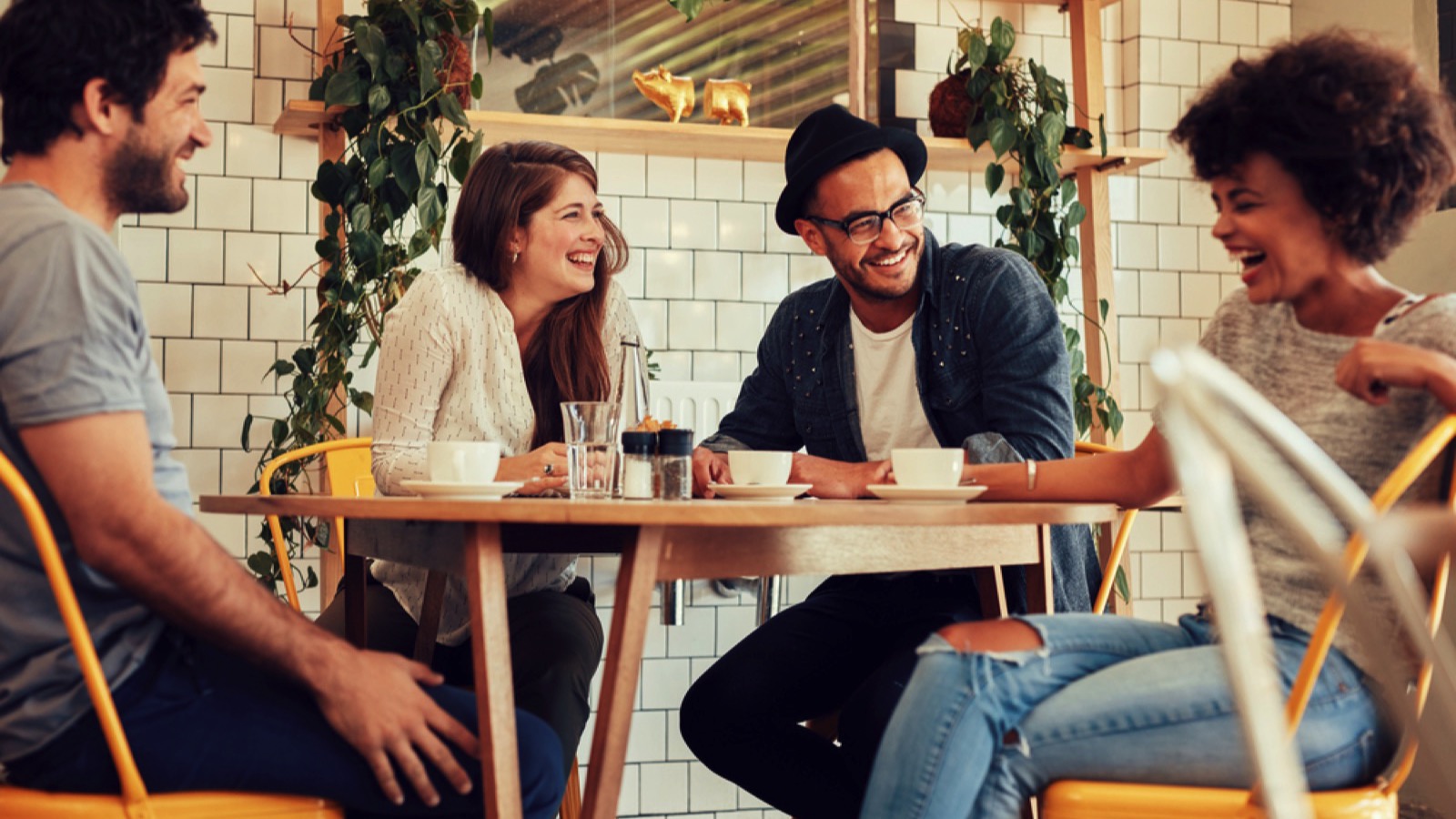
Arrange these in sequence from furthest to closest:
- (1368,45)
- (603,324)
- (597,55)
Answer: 1. (597,55)
2. (603,324)
3. (1368,45)

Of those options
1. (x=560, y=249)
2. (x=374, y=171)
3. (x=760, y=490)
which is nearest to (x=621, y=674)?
(x=760, y=490)

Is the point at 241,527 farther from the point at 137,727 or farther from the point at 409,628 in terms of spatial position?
the point at 137,727

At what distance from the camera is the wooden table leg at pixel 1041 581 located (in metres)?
1.88

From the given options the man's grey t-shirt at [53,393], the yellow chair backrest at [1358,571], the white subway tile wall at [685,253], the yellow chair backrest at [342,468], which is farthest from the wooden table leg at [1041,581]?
the white subway tile wall at [685,253]

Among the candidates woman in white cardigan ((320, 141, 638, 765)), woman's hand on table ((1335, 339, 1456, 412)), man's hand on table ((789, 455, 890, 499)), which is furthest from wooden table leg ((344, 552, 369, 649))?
woman's hand on table ((1335, 339, 1456, 412))

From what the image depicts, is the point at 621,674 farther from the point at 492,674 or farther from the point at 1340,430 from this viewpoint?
the point at 1340,430

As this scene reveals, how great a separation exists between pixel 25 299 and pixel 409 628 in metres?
1.19

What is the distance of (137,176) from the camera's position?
151 cm

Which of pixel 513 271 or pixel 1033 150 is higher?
pixel 1033 150

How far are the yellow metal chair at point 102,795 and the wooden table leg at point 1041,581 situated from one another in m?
0.95

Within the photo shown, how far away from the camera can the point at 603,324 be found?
273 cm

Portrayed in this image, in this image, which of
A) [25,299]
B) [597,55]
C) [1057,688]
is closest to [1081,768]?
[1057,688]

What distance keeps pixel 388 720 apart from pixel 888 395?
1314 millimetres

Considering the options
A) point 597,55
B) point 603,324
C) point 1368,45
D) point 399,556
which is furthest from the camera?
point 597,55
